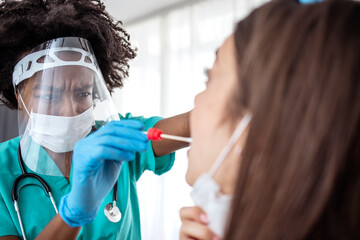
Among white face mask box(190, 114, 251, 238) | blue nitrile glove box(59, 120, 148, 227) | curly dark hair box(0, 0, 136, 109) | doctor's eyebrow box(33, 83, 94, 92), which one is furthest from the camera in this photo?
curly dark hair box(0, 0, 136, 109)

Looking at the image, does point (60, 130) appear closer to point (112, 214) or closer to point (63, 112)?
point (63, 112)

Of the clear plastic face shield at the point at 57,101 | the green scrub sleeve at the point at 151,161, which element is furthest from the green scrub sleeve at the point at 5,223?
the green scrub sleeve at the point at 151,161

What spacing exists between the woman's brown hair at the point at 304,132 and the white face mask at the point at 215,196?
0.16 feet

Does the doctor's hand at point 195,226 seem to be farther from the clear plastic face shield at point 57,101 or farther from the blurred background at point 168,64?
the blurred background at point 168,64

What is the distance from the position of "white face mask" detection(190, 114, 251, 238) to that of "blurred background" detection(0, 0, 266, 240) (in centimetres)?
230

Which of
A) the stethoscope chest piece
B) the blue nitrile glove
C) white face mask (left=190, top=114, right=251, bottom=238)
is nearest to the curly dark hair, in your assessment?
the blue nitrile glove

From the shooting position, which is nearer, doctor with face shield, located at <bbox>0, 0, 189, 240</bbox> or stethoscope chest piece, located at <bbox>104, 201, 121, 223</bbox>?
doctor with face shield, located at <bbox>0, 0, 189, 240</bbox>

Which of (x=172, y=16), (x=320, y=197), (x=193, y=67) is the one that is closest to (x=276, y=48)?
(x=320, y=197)

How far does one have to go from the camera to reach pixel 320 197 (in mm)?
472

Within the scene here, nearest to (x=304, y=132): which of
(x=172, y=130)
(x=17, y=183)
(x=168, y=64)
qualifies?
(x=172, y=130)

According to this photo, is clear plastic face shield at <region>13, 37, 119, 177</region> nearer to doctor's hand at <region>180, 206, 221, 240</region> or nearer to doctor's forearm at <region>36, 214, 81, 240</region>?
doctor's forearm at <region>36, 214, 81, 240</region>

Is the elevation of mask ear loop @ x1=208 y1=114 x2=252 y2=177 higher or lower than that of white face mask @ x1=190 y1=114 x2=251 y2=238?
higher

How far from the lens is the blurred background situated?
2.96 m

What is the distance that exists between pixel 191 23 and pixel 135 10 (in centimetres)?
→ 72
